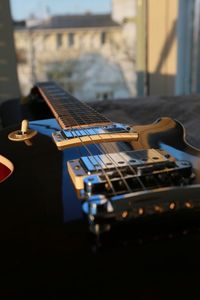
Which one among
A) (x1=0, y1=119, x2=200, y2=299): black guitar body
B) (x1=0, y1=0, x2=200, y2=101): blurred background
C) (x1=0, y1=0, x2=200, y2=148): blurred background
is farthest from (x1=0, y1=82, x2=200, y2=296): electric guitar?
(x1=0, y1=0, x2=200, y2=101): blurred background

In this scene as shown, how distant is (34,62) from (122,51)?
0.76 m

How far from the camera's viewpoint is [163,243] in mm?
334

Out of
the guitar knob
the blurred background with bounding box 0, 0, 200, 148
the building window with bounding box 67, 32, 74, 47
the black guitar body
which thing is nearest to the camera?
the black guitar body

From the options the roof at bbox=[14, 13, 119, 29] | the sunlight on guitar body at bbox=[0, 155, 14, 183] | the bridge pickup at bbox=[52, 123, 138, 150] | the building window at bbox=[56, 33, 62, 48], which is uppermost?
the roof at bbox=[14, 13, 119, 29]

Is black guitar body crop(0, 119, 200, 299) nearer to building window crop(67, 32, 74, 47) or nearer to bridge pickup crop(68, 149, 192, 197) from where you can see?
bridge pickup crop(68, 149, 192, 197)

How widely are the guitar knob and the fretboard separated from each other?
7 centimetres

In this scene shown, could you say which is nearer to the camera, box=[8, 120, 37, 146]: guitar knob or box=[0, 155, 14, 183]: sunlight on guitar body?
box=[0, 155, 14, 183]: sunlight on guitar body

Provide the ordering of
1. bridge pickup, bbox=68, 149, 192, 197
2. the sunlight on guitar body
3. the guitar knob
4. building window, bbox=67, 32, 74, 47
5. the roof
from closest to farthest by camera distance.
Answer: bridge pickup, bbox=68, 149, 192, 197 → the sunlight on guitar body → the guitar knob → the roof → building window, bbox=67, 32, 74, 47

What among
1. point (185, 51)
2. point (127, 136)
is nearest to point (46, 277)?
point (127, 136)

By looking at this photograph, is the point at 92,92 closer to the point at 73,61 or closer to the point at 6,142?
the point at 73,61

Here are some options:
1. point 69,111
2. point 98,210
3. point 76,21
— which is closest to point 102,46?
point 76,21

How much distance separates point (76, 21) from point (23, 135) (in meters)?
2.12

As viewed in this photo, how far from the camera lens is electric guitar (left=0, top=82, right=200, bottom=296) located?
313 mm

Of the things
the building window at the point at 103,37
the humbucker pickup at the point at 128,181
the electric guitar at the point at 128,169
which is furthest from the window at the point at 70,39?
the humbucker pickup at the point at 128,181
